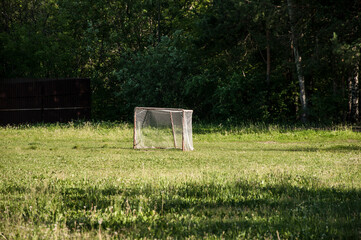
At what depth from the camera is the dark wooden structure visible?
38688 mm

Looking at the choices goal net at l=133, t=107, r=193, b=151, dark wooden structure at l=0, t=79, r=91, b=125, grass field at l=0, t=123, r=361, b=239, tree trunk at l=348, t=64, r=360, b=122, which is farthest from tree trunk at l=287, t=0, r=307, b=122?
grass field at l=0, t=123, r=361, b=239

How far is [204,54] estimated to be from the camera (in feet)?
136

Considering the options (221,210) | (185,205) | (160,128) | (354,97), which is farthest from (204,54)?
(221,210)

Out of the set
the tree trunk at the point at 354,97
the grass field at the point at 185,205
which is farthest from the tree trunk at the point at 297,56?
the grass field at the point at 185,205

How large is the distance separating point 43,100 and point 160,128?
2163cm

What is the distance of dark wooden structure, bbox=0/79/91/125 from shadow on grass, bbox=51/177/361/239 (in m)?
33.0

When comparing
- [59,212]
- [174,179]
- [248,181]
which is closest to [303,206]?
[248,181]

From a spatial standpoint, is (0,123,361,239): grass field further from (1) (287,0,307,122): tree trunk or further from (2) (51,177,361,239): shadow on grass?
(1) (287,0,307,122): tree trunk

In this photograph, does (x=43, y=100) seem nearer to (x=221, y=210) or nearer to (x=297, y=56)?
(x=297, y=56)

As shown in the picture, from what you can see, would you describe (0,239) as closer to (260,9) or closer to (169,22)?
(260,9)

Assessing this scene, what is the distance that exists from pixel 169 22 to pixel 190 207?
146ft

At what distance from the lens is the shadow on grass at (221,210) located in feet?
18.5

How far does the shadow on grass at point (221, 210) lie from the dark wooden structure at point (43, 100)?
3297cm

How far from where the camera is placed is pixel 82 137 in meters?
26.3
